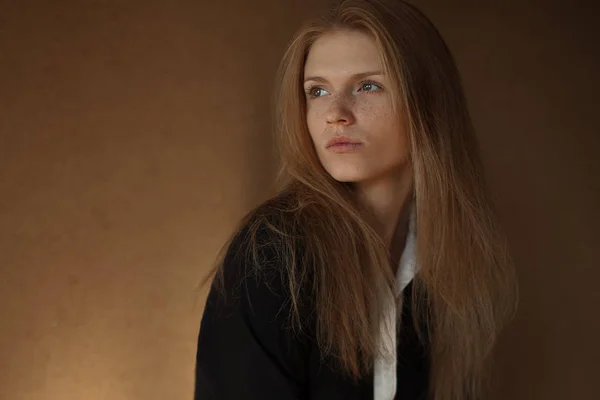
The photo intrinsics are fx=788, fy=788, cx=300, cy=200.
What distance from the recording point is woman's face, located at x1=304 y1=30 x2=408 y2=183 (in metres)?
1.41

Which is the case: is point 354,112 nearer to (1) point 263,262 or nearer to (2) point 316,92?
(2) point 316,92

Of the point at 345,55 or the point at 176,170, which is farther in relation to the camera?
the point at 176,170

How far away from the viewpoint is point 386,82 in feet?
4.60

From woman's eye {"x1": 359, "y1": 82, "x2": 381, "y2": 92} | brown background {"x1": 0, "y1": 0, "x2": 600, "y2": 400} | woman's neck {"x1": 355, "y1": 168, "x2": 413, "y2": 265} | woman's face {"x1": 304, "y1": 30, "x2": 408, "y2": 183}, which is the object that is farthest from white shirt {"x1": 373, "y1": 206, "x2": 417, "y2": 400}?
brown background {"x1": 0, "y1": 0, "x2": 600, "y2": 400}

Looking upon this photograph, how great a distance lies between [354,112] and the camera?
55.6 inches

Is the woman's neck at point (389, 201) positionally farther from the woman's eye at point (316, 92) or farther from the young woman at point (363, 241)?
the woman's eye at point (316, 92)

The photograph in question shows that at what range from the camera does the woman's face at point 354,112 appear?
1.41m

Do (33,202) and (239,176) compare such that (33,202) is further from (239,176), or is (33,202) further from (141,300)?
(239,176)

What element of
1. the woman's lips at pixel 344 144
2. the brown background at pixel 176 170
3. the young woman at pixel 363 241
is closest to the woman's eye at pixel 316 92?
the young woman at pixel 363 241

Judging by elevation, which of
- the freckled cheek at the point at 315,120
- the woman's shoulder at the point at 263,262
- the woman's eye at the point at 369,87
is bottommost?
the woman's shoulder at the point at 263,262

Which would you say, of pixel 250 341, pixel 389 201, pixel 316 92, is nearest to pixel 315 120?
pixel 316 92

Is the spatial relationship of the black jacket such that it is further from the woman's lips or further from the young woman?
the woman's lips

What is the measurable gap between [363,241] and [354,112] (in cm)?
24

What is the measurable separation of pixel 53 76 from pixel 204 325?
0.68m
